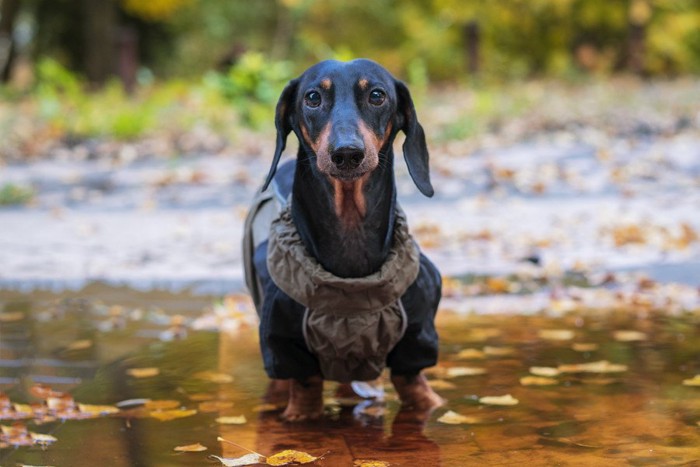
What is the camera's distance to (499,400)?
13.4 ft

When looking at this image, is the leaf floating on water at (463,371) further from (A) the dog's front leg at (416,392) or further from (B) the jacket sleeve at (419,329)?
(B) the jacket sleeve at (419,329)

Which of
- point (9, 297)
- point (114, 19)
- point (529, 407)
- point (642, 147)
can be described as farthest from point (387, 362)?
point (114, 19)

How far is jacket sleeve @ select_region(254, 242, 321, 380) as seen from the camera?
12.3 feet

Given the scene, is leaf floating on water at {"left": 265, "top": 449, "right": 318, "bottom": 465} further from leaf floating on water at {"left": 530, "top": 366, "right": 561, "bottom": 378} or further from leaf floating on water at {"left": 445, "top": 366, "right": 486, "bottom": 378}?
leaf floating on water at {"left": 530, "top": 366, "right": 561, "bottom": 378}

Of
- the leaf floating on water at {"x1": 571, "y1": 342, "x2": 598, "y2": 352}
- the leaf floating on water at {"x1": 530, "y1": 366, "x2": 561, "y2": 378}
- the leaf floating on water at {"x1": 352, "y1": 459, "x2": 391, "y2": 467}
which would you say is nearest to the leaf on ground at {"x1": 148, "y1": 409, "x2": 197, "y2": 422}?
the leaf floating on water at {"x1": 352, "y1": 459, "x2": 391, "y2": 467}

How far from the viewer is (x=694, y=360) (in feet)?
15.3

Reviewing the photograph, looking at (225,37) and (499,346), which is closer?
(499,346)

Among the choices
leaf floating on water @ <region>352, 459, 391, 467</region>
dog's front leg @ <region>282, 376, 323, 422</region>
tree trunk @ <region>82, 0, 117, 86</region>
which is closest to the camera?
leaf floating on water @ <region>352, 459, 391, 467</region>

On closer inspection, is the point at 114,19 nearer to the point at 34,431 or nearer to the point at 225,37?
the point at 225,37

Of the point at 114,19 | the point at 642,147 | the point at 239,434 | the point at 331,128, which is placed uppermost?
the point at 114,19

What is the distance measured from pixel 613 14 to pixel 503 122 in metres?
11.1

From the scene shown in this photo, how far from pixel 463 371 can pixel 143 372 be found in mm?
1365

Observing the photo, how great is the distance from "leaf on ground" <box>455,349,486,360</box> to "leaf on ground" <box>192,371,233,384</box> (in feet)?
3.37

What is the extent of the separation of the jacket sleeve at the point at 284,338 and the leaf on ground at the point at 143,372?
1.00 meters
